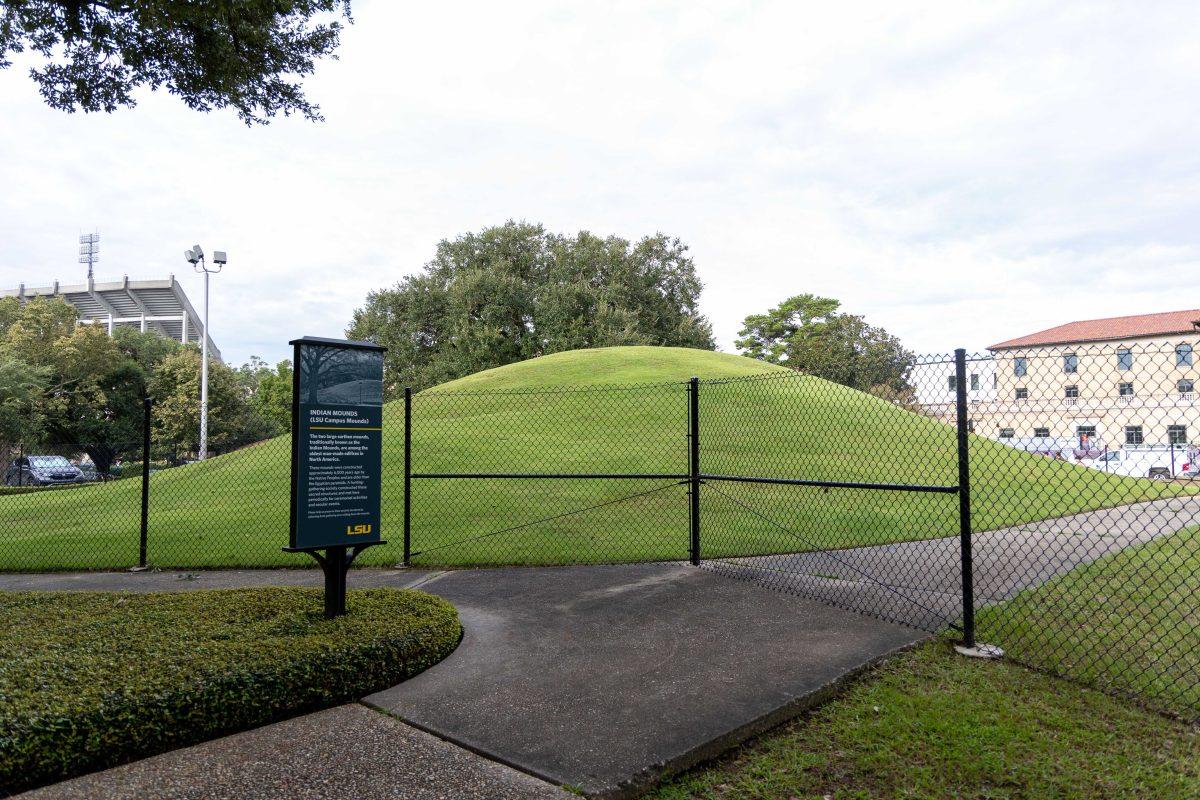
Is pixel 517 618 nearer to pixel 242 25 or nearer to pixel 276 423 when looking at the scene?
pixel 242 25

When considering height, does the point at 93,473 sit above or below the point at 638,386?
below

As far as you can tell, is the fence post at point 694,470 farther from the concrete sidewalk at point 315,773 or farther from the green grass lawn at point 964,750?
the concrete sidewalk at point 315,773

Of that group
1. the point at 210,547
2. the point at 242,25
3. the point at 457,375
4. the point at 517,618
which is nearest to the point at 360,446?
the point at 517,618

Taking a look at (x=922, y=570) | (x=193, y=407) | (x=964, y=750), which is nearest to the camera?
(x=964, y=750)

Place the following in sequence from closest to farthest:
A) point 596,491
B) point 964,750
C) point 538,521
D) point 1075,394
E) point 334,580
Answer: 1. point 964,750
2. point 334,580
3. point 1075,394
4. point 538,521
5. point 596,491

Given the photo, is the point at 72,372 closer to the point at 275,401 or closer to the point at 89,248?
the point at 275,401

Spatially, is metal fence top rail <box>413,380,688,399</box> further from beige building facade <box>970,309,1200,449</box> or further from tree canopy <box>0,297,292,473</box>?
tree canopy <box>0,297,292,473</box>

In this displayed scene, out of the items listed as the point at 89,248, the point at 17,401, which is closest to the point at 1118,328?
the point at 17,401

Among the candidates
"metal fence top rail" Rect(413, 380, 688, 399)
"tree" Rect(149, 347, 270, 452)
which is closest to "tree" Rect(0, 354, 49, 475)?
"tree" Rect(149, 347, 270, 452)

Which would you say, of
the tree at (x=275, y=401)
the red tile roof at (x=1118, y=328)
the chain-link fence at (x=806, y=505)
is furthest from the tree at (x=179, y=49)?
the red tile roof at (x=1118, y=328)

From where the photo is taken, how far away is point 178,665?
4020 mm

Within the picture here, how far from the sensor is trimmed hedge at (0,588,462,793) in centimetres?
331

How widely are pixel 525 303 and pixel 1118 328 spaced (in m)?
56.2

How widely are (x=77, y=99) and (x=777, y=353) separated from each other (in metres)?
57.7
